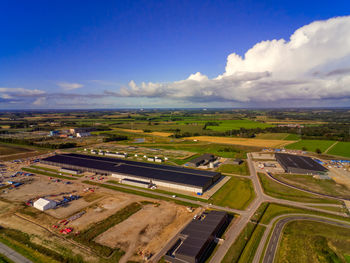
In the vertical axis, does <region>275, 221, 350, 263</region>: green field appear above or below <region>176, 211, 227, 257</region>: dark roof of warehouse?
below

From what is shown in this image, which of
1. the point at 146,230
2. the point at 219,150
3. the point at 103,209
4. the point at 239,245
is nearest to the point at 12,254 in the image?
the point at 103,209

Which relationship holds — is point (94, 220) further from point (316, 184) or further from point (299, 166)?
point (299, 166)

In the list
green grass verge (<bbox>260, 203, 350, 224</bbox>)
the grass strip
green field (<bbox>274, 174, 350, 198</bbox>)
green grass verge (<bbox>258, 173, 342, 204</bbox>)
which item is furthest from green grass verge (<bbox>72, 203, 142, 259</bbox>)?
green field (<bbox>274, 174, 350, 198</bbox>)

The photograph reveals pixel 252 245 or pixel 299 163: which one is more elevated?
pixel 299 163

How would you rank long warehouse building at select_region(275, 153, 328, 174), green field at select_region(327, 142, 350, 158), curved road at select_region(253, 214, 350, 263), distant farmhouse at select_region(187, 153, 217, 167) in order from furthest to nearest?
green field at select_region(327, 142, 350, 158) → distant farmhouse at select_region(187, 153, 217, 167) → long warehouse building at select_region(275, 153, 328, 174) → curved road at select_region(253, 214, 350, 263)

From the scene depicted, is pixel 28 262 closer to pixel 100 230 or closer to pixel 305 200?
pixel 100 230

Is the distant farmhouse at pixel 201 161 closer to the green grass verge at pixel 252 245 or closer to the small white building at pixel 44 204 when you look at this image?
the green grass verge at pixel 252 245

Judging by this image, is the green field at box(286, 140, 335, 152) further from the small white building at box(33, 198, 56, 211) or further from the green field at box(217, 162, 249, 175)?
the small white building at box(33, 198, 56, 211)
